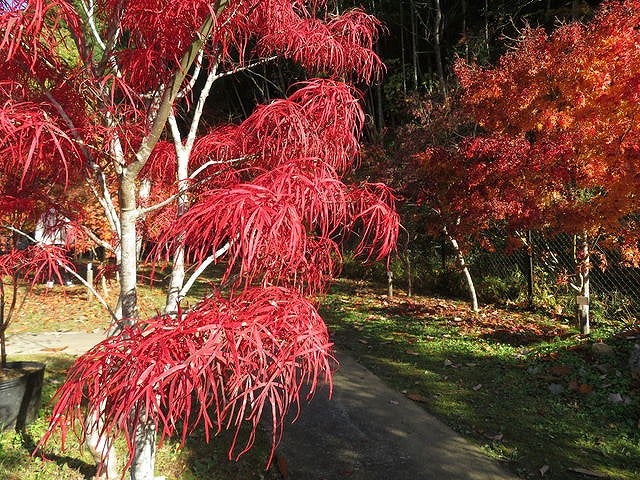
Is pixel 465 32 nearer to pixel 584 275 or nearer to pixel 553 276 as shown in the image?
pixel 553 276

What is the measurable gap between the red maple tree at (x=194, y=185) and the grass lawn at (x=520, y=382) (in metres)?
2.49

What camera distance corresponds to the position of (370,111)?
51.6 feet

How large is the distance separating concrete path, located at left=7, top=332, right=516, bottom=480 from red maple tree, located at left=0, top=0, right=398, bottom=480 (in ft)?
5.05

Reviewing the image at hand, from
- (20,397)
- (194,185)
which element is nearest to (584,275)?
(194,185)

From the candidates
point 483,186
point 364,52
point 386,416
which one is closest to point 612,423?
point 386,416

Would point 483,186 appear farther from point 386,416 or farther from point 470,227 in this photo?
point 386,416

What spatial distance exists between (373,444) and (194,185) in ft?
8.78

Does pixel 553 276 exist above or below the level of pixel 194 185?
below

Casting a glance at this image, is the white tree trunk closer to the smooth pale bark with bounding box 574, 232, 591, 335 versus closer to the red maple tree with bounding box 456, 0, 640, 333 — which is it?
the red maple tree with bounding box 456, 0, 640, 333

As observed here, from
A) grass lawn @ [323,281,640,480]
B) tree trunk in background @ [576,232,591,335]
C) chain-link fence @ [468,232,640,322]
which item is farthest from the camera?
chain-link fence @ [468,232,640,322]

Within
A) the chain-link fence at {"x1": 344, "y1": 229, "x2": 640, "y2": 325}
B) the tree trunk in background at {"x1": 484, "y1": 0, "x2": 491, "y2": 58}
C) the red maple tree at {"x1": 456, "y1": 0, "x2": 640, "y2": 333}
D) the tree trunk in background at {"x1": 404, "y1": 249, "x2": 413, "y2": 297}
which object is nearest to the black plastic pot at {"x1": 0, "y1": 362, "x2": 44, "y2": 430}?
the red maple tree at {"x1": 456, "y1": 0, "x2": 640, "y2": 333}

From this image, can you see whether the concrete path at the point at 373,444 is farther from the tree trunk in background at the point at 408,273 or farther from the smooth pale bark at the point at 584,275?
the tree trunk in background at the point at 408,273

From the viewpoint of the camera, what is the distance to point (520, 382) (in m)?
5.01

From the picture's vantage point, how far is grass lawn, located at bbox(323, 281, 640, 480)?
3.66 meters
